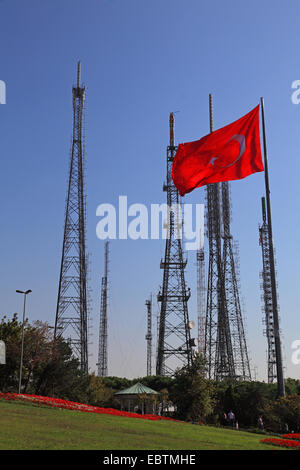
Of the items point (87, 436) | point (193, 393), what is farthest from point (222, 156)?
point (193, 393)

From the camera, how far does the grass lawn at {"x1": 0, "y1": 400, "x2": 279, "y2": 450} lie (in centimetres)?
1509

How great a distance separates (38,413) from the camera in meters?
24.6

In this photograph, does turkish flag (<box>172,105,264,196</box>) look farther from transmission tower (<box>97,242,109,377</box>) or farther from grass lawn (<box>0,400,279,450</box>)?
transmission tower (<box>97,242,109,377</box>)

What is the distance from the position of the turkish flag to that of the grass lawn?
9.82m

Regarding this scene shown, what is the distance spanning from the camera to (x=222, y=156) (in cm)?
2164

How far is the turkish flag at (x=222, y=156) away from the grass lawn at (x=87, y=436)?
387 inches

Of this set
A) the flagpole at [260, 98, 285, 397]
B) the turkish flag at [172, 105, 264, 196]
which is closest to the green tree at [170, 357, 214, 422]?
the flagpole at [260, 98, 285, 397]

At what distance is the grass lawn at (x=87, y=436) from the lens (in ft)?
49.5

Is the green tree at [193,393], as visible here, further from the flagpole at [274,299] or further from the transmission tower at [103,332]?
Result: the transmission tower at [103,332]

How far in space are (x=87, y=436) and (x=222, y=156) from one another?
478 inches

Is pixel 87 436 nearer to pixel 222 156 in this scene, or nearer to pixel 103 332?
pixel 222 156
